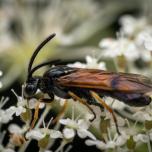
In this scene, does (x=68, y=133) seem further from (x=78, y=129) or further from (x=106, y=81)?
(x=106, y=81)

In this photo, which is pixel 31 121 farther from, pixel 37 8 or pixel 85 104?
pixel 37 8

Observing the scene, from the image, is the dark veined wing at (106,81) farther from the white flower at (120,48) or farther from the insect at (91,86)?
the white flower at (120,48)

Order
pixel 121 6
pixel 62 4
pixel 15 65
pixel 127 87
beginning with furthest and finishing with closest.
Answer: pixel 121 6 → pixel 62 4 → pixel 15 65 → pixel 127 87

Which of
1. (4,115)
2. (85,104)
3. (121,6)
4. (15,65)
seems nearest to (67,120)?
(85,104)

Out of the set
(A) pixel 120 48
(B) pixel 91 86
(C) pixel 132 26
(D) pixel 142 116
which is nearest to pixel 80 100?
(B) pixel 91 86

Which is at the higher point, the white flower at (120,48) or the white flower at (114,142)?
the white flower at (120,48)

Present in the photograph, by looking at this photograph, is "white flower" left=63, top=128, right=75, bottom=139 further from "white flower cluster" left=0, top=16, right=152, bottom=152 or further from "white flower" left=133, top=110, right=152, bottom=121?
"white flower" left=133, top=110, right=152, bottom=121

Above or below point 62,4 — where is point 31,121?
below

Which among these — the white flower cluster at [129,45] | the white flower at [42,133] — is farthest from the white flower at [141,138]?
the white flower cluster at [129,45]
